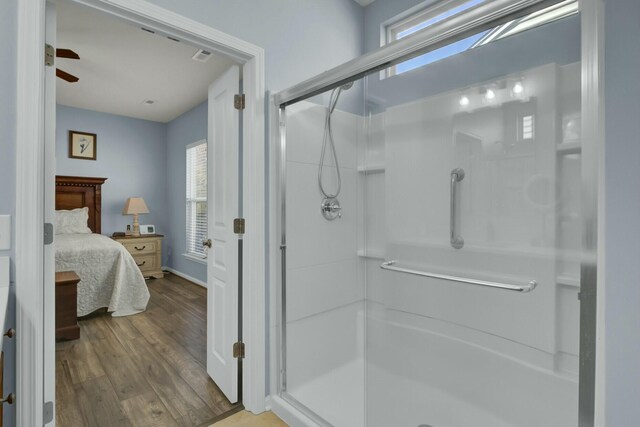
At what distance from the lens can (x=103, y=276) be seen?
3717 millimetres

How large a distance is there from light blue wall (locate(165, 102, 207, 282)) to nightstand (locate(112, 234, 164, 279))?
29cm

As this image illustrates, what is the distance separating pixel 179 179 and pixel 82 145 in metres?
1.48

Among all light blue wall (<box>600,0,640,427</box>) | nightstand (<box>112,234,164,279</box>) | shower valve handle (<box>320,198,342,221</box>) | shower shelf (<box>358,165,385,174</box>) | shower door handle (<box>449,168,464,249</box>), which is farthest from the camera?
nightstand (<box>112,234,164,279</box>)

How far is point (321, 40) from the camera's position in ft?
7.80

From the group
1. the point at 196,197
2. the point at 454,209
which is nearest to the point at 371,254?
the point at 454,209

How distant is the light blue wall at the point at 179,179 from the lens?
5140mm

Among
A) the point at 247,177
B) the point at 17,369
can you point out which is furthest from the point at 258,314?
the point at 17,369

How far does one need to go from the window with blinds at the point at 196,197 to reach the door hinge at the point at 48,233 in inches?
143

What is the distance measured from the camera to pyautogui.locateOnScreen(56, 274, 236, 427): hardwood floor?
6.48 ft

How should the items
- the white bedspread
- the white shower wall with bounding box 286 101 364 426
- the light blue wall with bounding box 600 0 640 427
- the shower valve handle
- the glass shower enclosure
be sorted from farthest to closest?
the white bedspread
the shower valve handle
the white shower wall with bounding box 286 101 364 426
the light blue wall with bounding box 600 0 640 427
the glass shower enclosure

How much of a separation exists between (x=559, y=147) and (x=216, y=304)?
2077 mm

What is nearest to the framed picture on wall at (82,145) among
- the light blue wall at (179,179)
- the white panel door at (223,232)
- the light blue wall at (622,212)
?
the light blue wall at (179,179)

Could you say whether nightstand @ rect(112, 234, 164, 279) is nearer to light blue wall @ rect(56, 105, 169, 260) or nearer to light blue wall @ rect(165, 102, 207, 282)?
light blue wall @ rect(165, 102, 207, 282)

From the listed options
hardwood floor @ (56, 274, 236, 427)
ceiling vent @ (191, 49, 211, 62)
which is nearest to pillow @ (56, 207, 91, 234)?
hardwood floor @ (56, 274, 236, 427)
